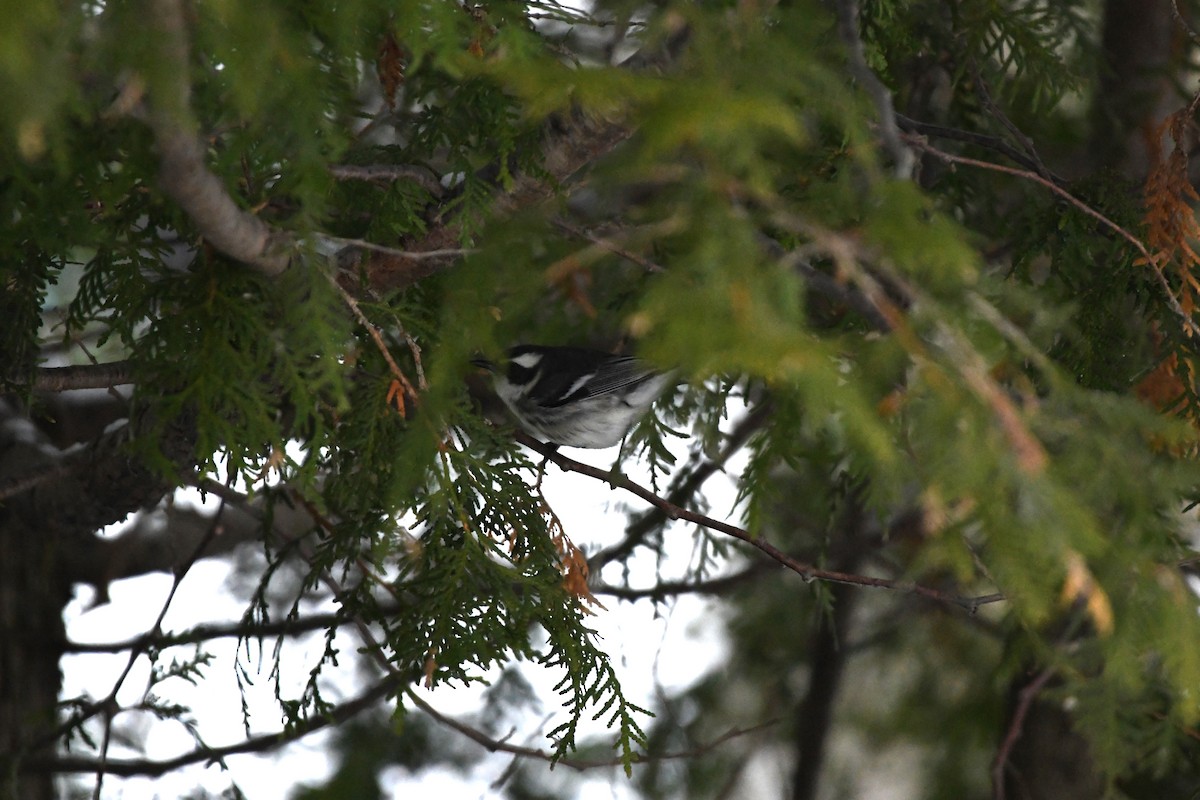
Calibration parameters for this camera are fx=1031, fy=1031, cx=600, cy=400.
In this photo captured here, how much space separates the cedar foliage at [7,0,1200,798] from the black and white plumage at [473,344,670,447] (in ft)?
0.92

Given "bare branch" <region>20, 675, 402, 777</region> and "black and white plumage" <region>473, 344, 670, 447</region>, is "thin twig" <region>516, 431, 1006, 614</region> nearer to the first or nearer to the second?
"black and white plumage" <region>473, 344, 670, 447</region>

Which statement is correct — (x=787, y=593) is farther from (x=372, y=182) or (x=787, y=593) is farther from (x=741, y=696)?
(x=372, y=182)

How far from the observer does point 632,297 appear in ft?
6.40

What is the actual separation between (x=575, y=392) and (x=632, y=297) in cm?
124

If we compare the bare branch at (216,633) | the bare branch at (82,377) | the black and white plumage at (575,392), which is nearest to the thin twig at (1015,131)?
the black and white plumage at (575,392)

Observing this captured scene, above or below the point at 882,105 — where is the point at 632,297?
above

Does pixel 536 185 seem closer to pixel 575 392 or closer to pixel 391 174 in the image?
pixel 391 174

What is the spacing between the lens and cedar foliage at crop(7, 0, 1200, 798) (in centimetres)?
100

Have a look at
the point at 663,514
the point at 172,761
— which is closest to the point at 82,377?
the point at 172,761

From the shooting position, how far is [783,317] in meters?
1.02

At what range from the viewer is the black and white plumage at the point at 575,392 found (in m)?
3.13

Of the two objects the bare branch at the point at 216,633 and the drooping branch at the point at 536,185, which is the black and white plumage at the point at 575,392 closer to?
the bare branch at the point at 216,633

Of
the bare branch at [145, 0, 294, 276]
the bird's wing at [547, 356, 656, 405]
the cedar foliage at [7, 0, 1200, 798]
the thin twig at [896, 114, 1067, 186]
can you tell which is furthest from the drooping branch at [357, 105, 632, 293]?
the bird's wing at [547, 356, 656, 405]

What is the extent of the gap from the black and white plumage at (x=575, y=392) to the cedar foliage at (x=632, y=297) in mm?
281
